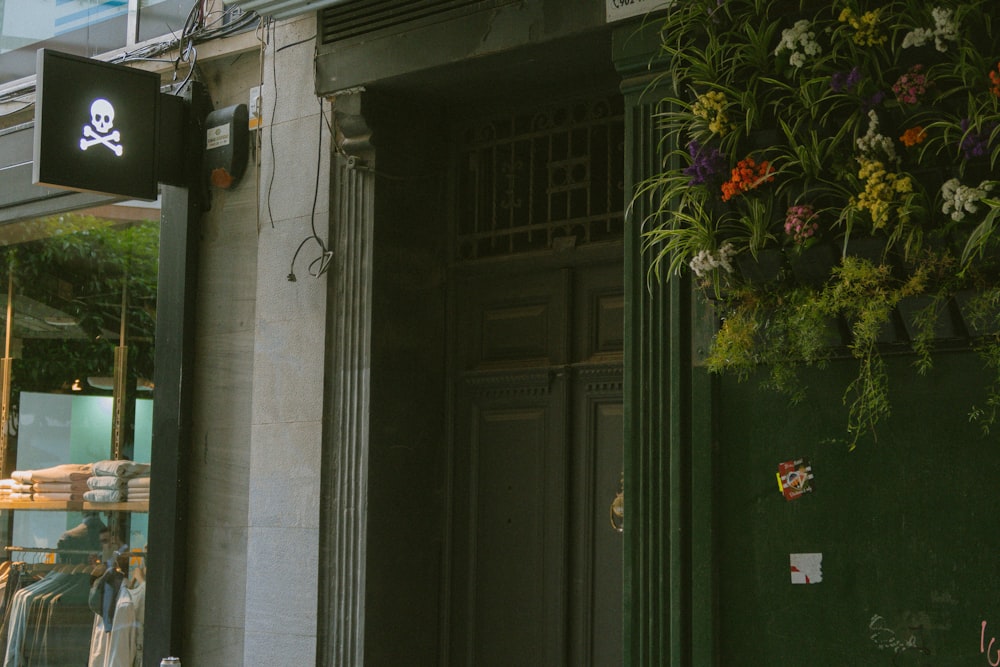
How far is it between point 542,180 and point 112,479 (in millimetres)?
4020

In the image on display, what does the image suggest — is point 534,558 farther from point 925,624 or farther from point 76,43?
point 76,43

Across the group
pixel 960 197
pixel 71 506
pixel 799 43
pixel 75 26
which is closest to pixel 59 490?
pixel 71 506

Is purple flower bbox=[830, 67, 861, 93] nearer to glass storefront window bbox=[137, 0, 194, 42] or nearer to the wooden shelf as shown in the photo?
glass storefront window bbox=[137, 0, 194, 42]

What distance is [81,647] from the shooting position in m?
9.05

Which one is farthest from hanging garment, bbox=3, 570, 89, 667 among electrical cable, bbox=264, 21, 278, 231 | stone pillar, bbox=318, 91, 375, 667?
electrical cable, bbox=264, 21, 278, 231

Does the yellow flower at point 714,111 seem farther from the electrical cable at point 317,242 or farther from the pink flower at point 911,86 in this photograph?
the electrical cable at point 317,242

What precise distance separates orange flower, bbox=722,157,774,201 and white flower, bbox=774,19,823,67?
0.42 m

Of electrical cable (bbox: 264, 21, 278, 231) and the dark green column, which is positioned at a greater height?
electrical cable (bbox: 264, 21, 278, 231)

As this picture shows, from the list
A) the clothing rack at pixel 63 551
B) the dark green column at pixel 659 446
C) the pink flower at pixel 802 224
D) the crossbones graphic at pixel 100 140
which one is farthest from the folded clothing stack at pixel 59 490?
the pink flower at pixel 802 224

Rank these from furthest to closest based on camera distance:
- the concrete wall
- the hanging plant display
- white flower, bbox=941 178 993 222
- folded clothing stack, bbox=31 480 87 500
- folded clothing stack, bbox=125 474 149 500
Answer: folded clothing stack, bbox=31 480 87 500 → folded clothing stack, bbox=125 474 149 500 → the concrete wall → the hanging plant display → white flower, bbox=941 178 993 222

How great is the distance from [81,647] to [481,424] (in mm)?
3627

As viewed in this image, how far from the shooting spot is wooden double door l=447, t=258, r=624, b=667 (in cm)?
695

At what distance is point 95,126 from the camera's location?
7895 millimetres

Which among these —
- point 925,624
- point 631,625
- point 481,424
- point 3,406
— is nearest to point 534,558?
point 481,424
